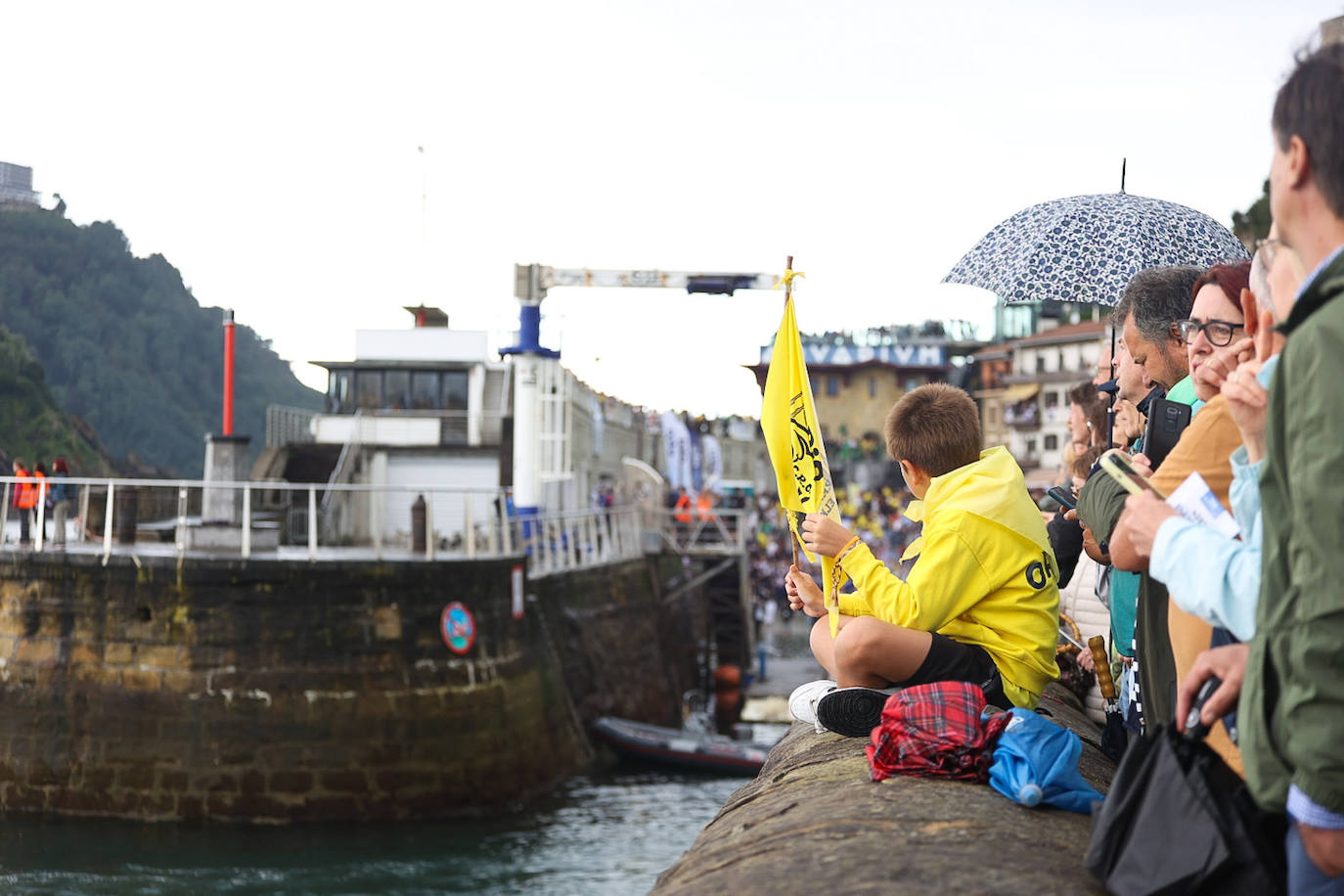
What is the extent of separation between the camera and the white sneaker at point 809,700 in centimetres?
402

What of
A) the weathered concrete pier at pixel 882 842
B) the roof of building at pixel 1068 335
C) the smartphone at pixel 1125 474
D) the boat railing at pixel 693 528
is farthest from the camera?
the roof of building at pixel 1068 335

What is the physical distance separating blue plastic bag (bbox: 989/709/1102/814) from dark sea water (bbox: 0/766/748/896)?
1198 cm

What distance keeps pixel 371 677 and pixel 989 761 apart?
50.1ft

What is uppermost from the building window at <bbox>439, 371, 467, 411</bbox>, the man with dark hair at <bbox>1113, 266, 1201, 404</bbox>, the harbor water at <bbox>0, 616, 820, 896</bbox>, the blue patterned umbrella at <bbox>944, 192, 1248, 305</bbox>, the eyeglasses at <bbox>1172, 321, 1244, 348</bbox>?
the building window at <bbox>439, 371, 467, 411</bbox>

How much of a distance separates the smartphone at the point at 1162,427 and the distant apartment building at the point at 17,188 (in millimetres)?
95019

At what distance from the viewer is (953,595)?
11.9 ft

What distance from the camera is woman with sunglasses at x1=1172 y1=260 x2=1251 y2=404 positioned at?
10.1ft

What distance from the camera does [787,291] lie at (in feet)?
14.8

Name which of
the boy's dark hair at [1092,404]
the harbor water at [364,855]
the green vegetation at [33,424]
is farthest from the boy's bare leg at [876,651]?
the green vegetation at [33,424]

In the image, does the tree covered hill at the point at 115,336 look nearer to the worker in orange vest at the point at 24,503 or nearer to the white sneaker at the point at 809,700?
the worker in orange vest at the point at 24,503

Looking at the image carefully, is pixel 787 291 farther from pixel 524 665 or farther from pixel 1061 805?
pixel 524 665

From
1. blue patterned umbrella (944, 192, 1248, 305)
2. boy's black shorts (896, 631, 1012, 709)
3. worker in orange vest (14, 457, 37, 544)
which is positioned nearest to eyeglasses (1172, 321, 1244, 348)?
boy's black shorts (896, 631, 1012, 709)

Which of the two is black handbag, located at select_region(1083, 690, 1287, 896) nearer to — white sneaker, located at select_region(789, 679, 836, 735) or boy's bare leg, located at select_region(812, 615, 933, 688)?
boy's bare leg, located at select_region(812, 615, 933, 688)

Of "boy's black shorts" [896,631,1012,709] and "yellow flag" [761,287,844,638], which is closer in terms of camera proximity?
"boy's black shorts" [896,631,1012,709]
